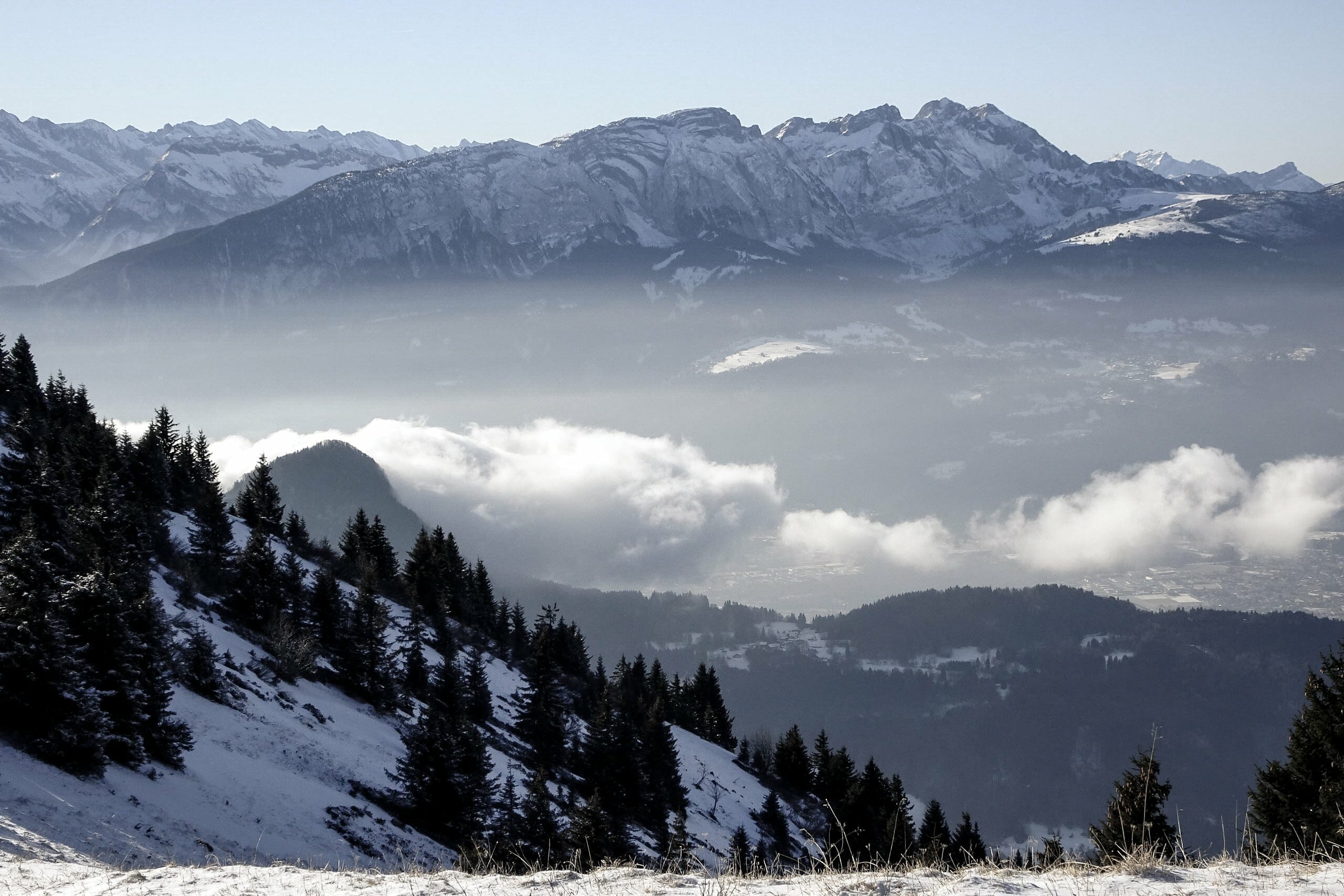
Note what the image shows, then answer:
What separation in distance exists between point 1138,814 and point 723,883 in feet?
58.5

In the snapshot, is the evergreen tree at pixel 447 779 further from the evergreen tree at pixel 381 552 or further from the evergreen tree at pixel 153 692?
the evergreen tree at pixel 381 552

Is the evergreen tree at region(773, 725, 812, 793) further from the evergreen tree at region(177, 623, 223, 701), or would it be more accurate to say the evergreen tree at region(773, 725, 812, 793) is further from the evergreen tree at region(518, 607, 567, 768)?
the evergreen tree at region(177, 623, 223, 701)

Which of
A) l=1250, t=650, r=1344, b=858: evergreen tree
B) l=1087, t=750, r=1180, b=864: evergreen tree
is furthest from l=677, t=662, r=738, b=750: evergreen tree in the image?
l=1087, t=750, r=1180, b=864: evergreen tree

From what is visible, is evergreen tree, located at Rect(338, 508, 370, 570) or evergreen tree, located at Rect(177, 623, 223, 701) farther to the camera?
evergreen tree, located at Rect(338, 508, 370, 570)

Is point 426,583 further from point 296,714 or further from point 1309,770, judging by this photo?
point 1309,770

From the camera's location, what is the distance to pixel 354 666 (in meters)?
56.0

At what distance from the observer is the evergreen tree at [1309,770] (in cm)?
3189

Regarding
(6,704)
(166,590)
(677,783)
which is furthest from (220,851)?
(677,783)

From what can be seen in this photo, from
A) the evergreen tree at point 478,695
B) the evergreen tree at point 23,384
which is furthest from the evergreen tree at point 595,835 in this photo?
the evergreen tree at point 23,384

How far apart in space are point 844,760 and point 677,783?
21974 mm

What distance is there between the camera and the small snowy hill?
2448cm

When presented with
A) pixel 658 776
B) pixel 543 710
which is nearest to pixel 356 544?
pixel 543 710

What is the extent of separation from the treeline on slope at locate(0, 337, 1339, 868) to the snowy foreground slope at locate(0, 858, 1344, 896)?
119 centimetres

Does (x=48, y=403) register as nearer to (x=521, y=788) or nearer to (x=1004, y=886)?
(x=521, y=788)
